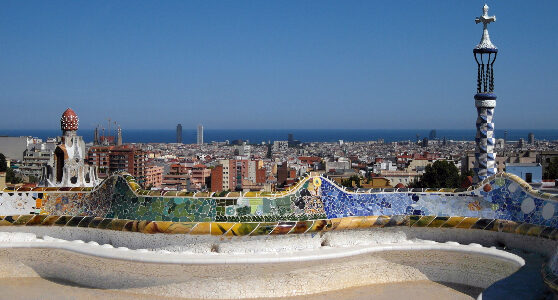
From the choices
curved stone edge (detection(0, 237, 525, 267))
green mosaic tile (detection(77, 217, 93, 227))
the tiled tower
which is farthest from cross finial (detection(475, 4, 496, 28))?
green mosaic tile (detection(77, 217, 93, 227))

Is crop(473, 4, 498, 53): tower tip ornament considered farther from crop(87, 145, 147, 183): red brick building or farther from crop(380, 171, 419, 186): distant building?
crop(380, 171, 419, 186): distant building

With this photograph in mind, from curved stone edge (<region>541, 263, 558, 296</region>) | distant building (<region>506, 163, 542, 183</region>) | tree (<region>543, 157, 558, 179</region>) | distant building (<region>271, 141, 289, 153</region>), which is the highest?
distant building (<region>506, 163, 542, 183</region>)

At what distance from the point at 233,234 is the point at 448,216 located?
3.42 meters

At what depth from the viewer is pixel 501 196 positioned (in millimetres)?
10609

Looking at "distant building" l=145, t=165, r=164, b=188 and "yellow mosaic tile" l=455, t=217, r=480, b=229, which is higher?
"yellow mosaic tile" l=455, t=217, r=480, b=229

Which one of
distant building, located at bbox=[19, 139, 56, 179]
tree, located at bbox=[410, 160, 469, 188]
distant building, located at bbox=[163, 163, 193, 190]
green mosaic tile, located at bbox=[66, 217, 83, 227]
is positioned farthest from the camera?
distant building, located at bbox=[19, 139, 56, 179]

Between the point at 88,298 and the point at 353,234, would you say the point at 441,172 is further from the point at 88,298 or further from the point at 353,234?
the point at 88,298

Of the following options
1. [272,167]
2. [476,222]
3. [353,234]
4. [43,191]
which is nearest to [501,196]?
[476,222]

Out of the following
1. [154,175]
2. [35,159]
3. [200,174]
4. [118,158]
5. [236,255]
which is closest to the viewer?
[236,255]

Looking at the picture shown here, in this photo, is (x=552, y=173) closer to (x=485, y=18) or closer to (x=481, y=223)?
(x=485, y=18)

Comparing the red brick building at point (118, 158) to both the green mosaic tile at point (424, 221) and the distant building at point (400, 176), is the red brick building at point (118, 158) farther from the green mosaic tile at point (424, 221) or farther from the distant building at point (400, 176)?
the green mosaic tile at point (424, 221)

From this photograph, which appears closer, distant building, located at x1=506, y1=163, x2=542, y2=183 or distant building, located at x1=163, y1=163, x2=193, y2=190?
distant building, located at x1=506, y1=163, x2=542, y2=183

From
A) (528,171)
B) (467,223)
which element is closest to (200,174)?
(528,171)

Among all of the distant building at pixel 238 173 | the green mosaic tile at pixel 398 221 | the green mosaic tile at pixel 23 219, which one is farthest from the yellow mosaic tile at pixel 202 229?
the distant building at pixel 238 173
